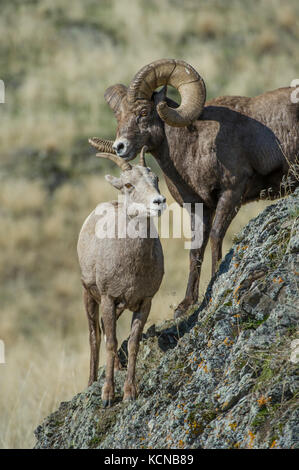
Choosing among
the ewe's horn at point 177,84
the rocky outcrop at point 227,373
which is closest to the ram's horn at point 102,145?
the ewe's horn at point 177,84

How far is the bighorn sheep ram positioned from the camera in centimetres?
872

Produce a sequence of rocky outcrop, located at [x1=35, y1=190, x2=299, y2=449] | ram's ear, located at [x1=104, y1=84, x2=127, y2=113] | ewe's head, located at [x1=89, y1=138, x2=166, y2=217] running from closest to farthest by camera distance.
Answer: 1. rocky outcrop, located at [x1=35, y1=190, x2=299, y2=449]
2. ewe's head, located at [x1=89, y1=138, x2=166, y2=217]
3. ram's ear, located at [x1=104, y1=84, x2=127, y2=113]

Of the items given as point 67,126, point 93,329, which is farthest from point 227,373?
point 67,126

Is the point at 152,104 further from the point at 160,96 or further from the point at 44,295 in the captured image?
the point at 44,295

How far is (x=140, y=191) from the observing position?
23.9 feet

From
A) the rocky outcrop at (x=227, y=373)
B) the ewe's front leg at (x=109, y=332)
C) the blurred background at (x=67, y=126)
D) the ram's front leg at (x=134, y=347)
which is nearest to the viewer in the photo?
the rocky outcrop at (x=227, y=373)

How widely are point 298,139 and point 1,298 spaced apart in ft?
43.6

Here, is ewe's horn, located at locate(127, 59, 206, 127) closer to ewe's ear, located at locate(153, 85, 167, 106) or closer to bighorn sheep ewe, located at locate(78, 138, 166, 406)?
ewe's ear, located at locate(153, 85, 167, 106)


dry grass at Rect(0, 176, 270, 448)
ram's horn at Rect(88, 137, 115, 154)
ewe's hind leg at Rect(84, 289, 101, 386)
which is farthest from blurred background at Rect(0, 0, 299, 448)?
ram's horn at Rect(88, 137, 115, 154)

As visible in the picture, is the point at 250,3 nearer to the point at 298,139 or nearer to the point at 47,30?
the point at 47,30

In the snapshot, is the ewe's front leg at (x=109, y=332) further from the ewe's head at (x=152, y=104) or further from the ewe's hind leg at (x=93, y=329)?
the ewe's head at (x=152, y=104)

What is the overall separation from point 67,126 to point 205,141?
1898 cm

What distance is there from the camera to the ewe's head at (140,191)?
707 centimetres
